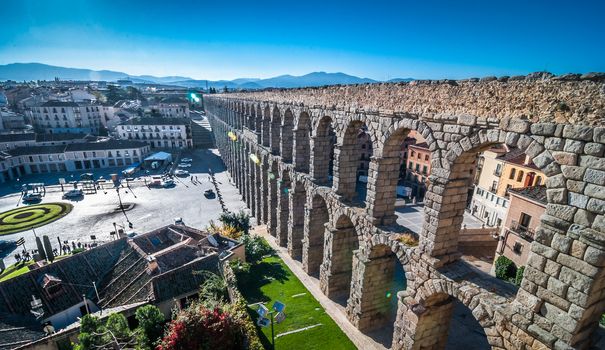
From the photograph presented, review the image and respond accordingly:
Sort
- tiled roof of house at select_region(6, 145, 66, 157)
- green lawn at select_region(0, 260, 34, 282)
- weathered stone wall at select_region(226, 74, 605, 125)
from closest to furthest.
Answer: weathered stone wall at select_region(226, 74, 605, 125) < green lawn at select_region(0, 260, 34, 282) < tiled roof of house at select_region(6, 145, 66, 157)

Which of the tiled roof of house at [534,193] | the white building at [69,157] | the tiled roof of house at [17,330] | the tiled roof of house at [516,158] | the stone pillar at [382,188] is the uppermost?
the stone pillar at [382,188]

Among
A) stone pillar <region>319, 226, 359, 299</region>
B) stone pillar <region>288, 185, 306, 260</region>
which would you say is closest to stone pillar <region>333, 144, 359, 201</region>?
stone pillar <region>319, 226, 359, 299</region>

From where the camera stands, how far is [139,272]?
75.3 ft

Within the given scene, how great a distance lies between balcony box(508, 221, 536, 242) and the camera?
85.8ft

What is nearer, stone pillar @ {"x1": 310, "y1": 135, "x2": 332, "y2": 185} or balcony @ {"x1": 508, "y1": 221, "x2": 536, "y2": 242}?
stone pillar @ {"x1": 310, "y1": 135, "x2": 332, "y2": 185}

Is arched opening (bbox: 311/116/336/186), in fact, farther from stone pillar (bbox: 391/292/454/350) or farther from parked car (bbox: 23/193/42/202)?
parked car (bbox: 23/193/42/202)

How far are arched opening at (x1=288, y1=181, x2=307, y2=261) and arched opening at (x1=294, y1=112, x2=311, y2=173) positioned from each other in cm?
160

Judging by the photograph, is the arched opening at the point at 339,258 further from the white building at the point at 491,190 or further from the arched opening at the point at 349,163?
the white building at the point at 491,190

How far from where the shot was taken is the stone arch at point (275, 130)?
29269 mm

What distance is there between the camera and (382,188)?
1559cm

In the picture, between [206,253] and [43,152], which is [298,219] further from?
[43,152]

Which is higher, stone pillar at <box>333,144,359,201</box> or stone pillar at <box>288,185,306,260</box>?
stone pillar at <box>333,144,359,201</box>

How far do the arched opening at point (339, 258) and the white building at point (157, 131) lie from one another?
259ft

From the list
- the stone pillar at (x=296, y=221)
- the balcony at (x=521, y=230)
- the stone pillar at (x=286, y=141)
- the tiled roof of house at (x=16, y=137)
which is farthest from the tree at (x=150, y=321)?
the tiled roof of house at (x=16, y=137)
